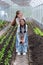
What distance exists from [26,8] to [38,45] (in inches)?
758

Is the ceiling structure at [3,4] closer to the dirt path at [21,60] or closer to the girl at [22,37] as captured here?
the girl at [22,37]

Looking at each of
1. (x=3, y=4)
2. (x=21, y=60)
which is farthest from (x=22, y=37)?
(x=3, y=4)

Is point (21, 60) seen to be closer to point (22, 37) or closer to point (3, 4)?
point (22, 37)

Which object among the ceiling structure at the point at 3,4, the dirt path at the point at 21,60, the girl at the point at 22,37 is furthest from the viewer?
the ceiling structure at the point at 3,4

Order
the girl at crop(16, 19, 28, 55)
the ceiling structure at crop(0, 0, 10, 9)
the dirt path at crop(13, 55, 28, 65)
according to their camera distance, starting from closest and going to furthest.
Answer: the dirt path at crop(13, 55, 28, 65) < the girl at crop(16, 19, 28, 55) < the ceiling structure at crop(0, 0, 10, 9)

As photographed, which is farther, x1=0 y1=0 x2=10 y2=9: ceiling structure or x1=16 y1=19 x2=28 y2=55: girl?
x1=0 y1=0 x2=10 y2=9: ceiling structure

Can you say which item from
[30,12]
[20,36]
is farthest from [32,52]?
[30,12]

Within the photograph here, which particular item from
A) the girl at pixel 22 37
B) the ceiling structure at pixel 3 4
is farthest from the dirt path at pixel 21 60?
the ceiling structure at pixel 3 4

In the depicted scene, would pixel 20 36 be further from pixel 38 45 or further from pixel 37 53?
pixel 38 45

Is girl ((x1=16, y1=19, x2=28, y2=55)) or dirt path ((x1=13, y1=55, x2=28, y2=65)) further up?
girl ((x1=16, y1=19, x2=28, y2=55))

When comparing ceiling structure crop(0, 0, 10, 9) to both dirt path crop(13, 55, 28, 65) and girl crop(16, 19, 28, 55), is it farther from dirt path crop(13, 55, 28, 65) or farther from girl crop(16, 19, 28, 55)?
dirt path crop(13, 55, 28, 65)

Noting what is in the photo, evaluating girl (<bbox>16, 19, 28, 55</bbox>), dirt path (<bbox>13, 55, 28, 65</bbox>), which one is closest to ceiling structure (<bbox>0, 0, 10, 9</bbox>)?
girl (<bbox>16, 19, 28, 55</bbox>)

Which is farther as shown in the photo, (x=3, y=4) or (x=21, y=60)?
(x=3, y=4)

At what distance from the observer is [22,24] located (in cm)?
776
